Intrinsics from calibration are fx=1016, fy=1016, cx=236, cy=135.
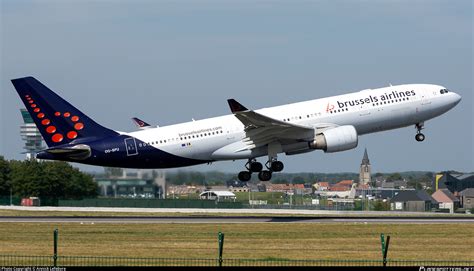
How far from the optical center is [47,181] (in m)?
102

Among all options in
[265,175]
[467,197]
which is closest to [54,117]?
[265,175]

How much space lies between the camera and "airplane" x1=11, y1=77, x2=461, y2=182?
68.5 meters

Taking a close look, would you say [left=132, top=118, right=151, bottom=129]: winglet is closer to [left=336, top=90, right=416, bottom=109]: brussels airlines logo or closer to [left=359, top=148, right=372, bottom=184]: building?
[left=336, top=90, right=416, bottom=109]: brussels airlines logo

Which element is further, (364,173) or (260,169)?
(364,173)

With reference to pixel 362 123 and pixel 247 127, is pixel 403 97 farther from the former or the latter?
pixel 247 127

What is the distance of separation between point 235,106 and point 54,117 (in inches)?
499

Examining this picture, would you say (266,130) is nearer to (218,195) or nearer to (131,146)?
(131,146)

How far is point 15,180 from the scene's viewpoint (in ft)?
352

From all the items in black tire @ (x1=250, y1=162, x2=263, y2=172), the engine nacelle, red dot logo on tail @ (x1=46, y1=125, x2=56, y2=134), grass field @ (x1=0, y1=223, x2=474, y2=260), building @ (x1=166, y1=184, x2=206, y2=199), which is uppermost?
red dot logo on tail @ (x1=46, y1=125, x2=56, y2=134)

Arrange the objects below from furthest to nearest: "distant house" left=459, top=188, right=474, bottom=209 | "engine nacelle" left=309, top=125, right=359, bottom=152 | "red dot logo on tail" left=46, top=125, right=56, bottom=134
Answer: "distant house" left=459, top=188, right=474, bottom=209
"red dot logo on tail" left=46, top=125, right=56, bottom=134
"engine nacelle" left=309, top=125, right=359, bottom=152

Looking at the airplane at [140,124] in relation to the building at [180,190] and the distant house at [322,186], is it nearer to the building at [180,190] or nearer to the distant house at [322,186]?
the building at [180,190]

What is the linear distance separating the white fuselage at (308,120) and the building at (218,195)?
31511mm

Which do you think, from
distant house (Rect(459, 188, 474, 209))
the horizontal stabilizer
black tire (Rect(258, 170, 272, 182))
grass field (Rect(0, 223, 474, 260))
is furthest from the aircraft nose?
distant house (Rect(459, 188, 474, 209))

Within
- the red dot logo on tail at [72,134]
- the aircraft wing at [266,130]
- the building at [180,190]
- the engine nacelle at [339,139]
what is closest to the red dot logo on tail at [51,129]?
the red dot logo on tail at [72,134]
